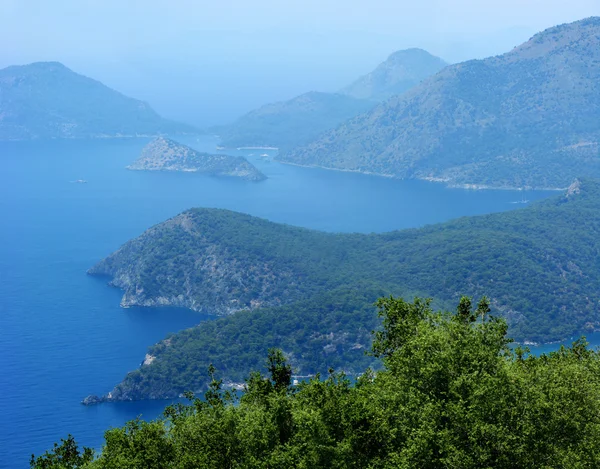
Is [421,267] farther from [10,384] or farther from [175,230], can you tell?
[10,384]

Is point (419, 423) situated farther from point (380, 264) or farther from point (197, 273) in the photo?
point (380, 264)

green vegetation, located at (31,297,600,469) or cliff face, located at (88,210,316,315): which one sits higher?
green vegetation, located at (31,297,600,469)

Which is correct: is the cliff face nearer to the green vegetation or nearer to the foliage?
the foliage

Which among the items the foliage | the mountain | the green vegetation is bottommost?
the mountain

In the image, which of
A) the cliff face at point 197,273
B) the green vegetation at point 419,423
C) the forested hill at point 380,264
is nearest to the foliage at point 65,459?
the green vegetation at point 419,423

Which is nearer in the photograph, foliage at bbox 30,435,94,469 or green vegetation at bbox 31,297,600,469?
green vegetation at bbox 31,297,600,469

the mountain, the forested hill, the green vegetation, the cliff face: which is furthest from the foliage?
the cliff face

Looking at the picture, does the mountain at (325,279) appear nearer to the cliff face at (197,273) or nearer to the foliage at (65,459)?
the cliff face at (197,273)

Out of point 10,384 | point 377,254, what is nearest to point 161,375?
point 10,384
